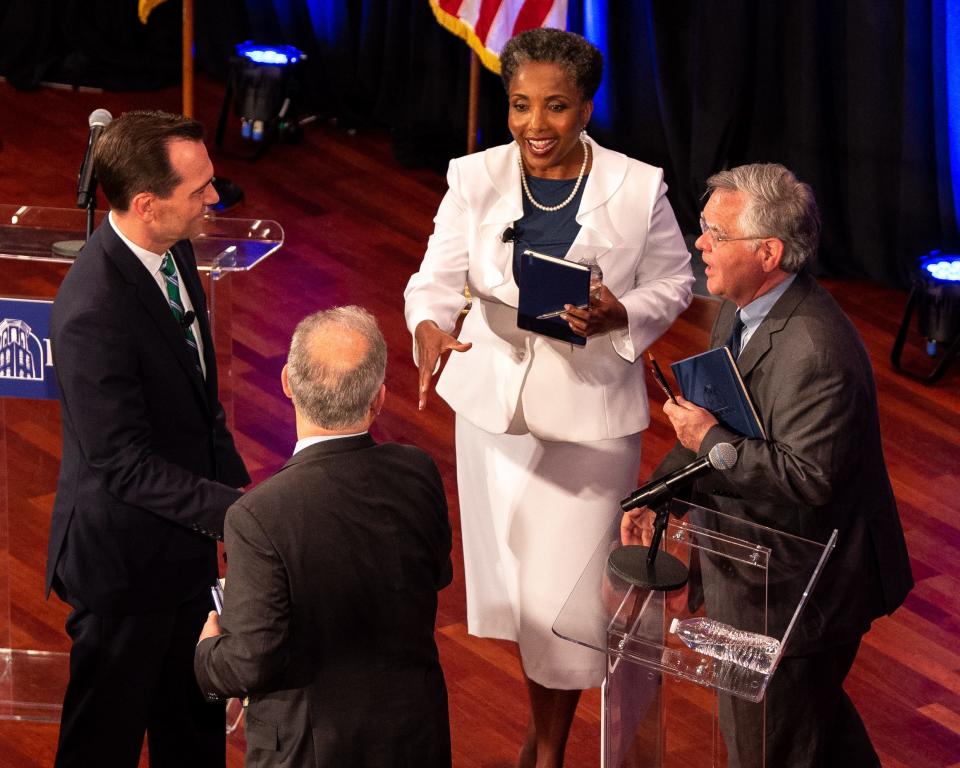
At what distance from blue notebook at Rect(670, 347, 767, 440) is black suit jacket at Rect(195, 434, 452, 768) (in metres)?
0.65

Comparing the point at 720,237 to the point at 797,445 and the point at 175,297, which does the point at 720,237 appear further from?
the point at 175,297

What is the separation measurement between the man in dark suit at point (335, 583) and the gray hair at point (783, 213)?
862mm

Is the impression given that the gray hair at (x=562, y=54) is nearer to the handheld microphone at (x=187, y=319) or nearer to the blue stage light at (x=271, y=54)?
the handheld microphone at (x=187, y=319)

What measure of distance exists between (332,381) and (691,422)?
88cm

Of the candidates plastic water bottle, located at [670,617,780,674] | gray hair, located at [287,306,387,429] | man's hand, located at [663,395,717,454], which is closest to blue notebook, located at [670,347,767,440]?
man's hand, located at [663,395,717,454]

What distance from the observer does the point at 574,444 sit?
3.72 meters

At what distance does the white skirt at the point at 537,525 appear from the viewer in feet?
12.3

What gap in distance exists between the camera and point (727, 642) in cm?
282

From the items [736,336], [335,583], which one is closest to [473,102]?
[736,336]

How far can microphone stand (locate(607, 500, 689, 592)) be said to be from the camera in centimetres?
292

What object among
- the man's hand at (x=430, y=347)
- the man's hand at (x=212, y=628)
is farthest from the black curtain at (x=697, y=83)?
the man's hand at (x=212, y=628)

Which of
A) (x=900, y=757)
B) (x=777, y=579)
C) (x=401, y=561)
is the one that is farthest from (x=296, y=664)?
(x=900, y=757)

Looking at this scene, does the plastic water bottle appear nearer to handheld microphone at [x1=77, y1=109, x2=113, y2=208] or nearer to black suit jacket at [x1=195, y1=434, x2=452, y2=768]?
black suit jacket at [x1=195, y1=434, x2=452, y2=768]

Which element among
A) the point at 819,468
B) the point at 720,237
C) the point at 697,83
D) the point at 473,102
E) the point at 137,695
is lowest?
the point at 473,102
